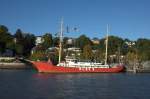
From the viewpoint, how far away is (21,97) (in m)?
60.7

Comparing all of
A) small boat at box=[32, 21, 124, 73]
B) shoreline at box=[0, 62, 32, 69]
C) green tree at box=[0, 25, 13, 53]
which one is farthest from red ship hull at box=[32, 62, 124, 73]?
green tree at box=[0, 25, 13, 53]

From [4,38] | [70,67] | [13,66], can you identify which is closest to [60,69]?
[70,67]

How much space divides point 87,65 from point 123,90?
5188cm

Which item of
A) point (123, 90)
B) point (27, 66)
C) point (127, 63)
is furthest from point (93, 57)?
point (123, 90)

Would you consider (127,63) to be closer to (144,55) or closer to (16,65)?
(144,55)

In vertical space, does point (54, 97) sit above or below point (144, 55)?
below

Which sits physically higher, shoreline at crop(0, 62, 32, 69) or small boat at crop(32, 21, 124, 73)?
shoreline at crop(0, 62, 32, 69)

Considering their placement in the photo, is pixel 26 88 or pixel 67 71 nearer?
pixel 26 88

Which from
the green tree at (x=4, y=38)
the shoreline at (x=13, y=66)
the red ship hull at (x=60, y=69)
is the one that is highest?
the green tree at (x=4, y=38)

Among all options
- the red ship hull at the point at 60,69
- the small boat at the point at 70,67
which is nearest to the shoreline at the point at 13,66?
the small boat at the point at 70,67

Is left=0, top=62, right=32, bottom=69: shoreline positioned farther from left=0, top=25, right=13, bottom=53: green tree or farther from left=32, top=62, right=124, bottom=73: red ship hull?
left=32, top=62, right=124, bottom=73: red ship hull

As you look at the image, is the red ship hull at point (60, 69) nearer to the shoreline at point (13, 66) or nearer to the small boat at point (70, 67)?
the small boat at point (70, 67)

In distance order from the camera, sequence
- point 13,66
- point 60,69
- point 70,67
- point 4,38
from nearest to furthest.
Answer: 1. point 60,69
2. point 70,67
3. point 13,66
4. point 4,38

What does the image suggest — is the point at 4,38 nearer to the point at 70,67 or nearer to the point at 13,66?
the point at 13,66
